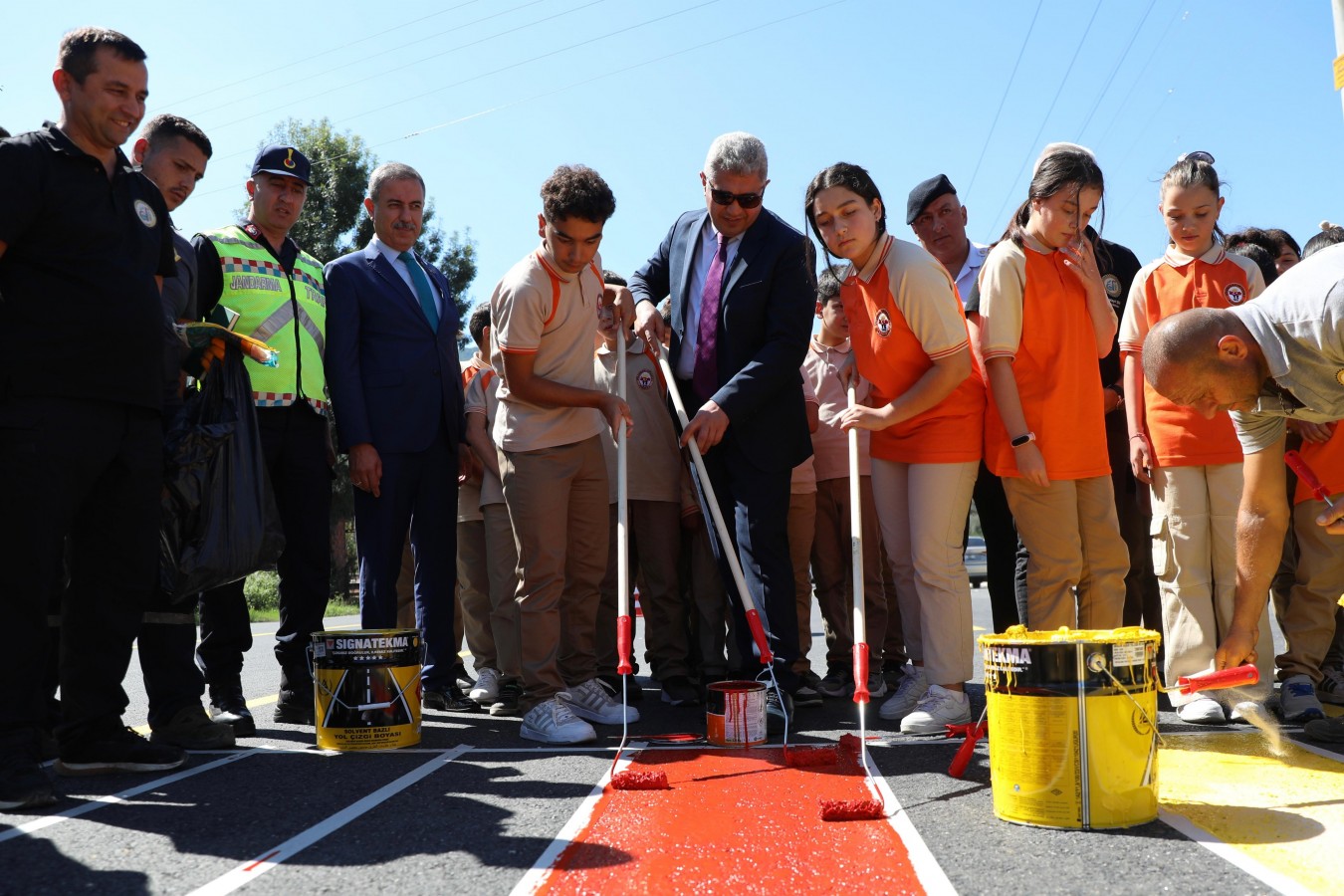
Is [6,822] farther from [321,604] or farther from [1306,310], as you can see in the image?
[1306,310]

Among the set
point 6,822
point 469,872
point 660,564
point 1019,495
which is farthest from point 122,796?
point 1019,495

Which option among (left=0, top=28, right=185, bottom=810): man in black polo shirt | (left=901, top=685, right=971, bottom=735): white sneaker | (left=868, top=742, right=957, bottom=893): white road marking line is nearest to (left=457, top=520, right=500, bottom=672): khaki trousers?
(left=0, top=28, right=185, bottom=810): man in black polo shirt

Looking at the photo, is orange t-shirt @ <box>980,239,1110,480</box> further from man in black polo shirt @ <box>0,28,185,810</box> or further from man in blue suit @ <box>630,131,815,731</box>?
man in black polo shirt @ <box>0,28,185,810</box>

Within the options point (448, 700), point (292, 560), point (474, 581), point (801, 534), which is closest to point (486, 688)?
point (448, 700)

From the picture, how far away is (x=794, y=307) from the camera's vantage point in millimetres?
4734

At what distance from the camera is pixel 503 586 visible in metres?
5.52

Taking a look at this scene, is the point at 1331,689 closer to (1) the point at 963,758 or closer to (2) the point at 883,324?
(1) the point at 963,758

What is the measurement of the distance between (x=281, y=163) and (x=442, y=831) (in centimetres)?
337

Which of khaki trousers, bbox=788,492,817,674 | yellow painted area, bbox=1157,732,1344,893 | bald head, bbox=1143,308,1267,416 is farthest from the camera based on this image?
khaki trousers, bbox=788,492,817,674

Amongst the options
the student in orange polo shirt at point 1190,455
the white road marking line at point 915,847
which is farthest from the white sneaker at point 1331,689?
the white road marking line at point 915,847

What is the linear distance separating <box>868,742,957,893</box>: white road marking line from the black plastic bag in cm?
236

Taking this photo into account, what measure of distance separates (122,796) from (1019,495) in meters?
3.34

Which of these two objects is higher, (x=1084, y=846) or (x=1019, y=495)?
(x=1019, y=495)

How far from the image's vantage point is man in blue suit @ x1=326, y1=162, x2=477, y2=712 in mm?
4930
